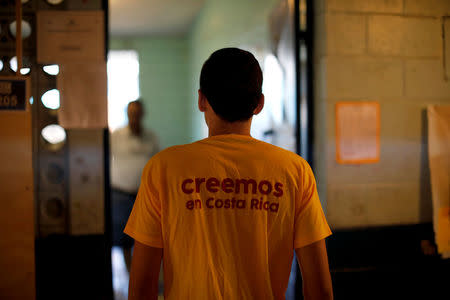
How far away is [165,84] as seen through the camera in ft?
21.3

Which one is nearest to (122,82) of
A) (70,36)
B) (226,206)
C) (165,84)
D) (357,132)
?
(165,84)

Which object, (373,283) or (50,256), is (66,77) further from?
(373,283)

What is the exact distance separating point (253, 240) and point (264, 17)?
231cm

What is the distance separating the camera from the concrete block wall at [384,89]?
1896 millimetres

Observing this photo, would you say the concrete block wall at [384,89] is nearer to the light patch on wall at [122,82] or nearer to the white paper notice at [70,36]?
the white paper notice at [70,36]

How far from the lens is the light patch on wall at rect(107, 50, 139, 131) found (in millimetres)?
6242

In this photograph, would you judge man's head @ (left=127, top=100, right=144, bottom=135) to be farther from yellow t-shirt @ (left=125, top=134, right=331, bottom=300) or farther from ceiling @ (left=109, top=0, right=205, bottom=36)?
yellow t-shirt @ (left=125, top=134, right=331, bottom=300)

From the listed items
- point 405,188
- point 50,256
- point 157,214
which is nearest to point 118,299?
point 50,256

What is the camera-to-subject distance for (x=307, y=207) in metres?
0.75

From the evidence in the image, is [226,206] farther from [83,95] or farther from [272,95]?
[272,95]

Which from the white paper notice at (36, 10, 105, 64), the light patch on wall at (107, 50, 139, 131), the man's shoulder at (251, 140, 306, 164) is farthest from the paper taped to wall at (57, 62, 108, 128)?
the light patch on wall at (107, 50, 139, 131)

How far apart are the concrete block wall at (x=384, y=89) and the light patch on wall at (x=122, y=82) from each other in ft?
16.0

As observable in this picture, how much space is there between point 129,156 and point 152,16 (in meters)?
2.95

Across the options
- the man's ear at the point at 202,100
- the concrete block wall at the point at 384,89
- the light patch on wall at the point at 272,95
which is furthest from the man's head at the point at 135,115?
the man's ear at the point at 202,100
